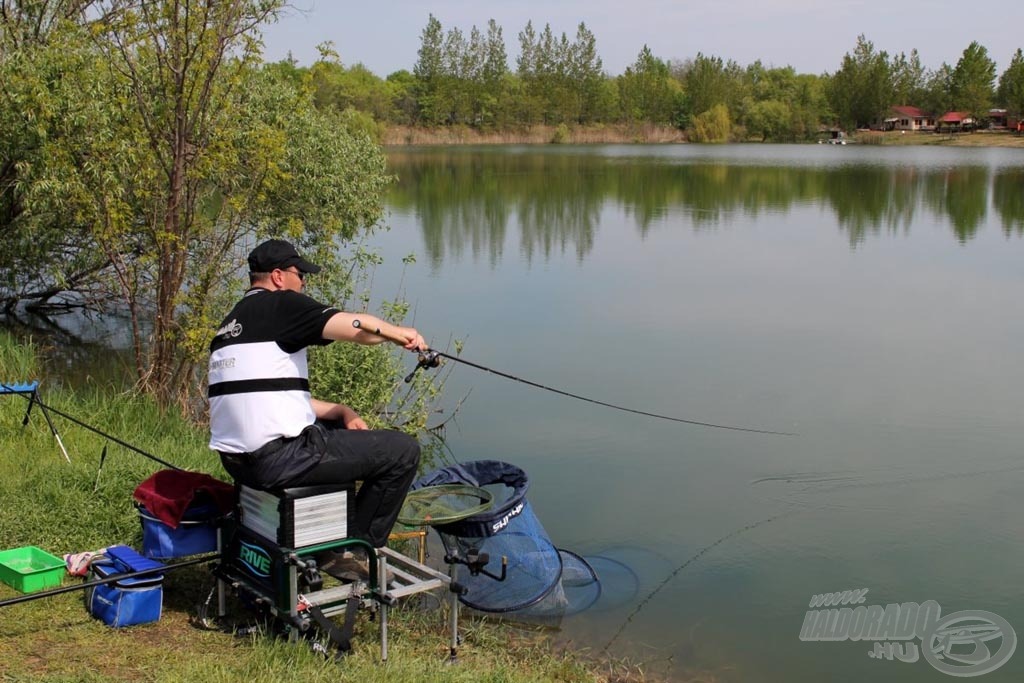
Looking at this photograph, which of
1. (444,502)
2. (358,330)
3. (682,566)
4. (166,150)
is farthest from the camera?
(166,150)

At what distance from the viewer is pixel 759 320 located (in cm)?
1473

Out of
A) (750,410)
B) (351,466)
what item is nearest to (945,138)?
(750,410)

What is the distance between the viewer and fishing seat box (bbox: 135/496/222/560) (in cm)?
459

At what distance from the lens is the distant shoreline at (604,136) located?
260ft

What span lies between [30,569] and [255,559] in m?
Answer: 1.23

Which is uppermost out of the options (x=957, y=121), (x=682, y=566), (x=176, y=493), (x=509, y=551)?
(x=957, y=121)

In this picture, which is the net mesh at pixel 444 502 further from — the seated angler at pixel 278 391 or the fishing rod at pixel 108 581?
the fishing rod at pixel 108 581

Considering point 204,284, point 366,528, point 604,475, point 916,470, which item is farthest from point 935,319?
point 366,528

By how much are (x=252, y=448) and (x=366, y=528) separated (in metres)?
0.64

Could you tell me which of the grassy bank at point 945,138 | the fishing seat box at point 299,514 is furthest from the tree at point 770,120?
the fishing seat box at point 299,514

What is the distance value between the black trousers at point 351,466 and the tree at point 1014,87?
309ft

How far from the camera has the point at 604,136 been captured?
9338 cm

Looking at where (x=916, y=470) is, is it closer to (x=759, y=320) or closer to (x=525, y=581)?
(x=525, y=581)

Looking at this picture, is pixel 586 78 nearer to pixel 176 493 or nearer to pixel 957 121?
pixel 957 121
